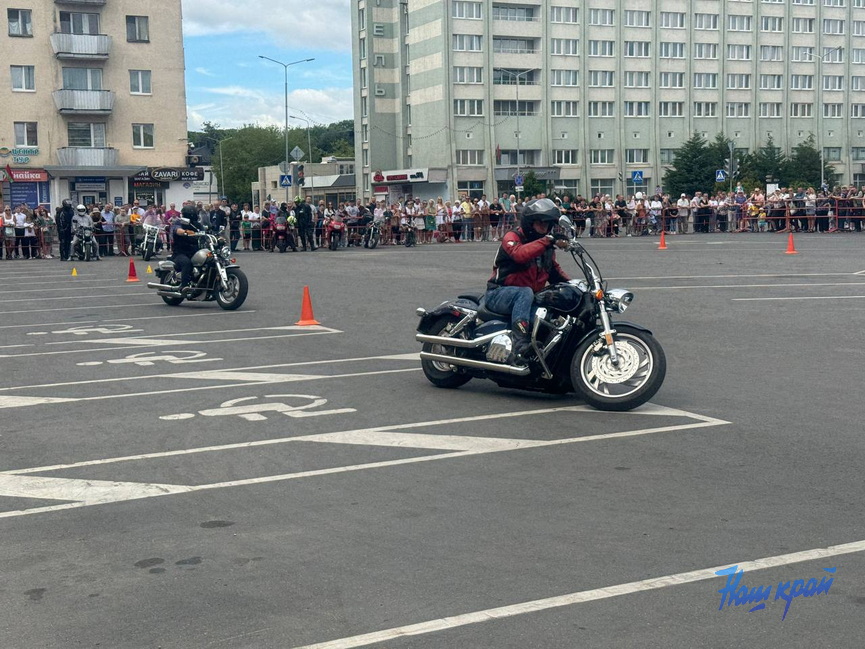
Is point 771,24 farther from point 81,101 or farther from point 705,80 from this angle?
point 81,101

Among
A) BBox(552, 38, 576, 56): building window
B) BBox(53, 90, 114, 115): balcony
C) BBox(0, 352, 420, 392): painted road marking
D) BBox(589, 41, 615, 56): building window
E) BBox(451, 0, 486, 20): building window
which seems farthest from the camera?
BBox(589, 41, 615, 56): building window

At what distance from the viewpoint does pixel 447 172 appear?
3797 inches

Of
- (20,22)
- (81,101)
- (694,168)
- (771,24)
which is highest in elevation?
(771,24)

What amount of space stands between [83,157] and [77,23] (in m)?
7.34

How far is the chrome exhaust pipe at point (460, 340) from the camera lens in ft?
30.6

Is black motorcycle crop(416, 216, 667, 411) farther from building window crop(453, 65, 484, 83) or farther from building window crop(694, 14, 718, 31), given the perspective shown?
building window crop(694, 14, 718, 31)

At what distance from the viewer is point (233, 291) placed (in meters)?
18.0

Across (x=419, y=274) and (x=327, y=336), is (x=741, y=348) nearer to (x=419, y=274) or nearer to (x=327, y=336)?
(x=327, y=336)

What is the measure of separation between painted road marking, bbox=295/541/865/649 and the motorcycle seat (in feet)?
14.6

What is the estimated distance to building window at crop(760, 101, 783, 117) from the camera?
106 m

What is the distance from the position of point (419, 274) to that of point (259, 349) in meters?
11.9

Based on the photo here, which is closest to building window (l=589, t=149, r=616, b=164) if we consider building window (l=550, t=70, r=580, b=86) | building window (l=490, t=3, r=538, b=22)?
building window (l=550, t=70, r=580, b=86)

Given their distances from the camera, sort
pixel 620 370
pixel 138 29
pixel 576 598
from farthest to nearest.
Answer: pixel 138 29 < pixel 620 370 < pixel 576 598

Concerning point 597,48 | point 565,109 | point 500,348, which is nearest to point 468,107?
point 565,109
